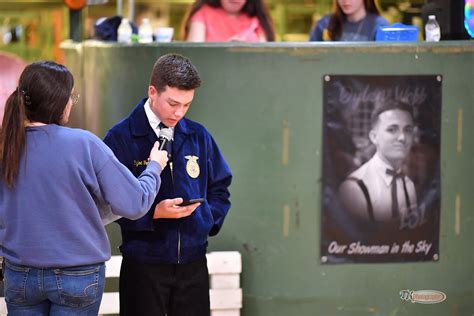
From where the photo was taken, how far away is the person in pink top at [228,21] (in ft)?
22.1

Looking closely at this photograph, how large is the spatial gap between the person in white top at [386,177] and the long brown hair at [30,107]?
2.78m

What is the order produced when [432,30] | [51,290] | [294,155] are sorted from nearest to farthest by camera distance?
[51,290]
[294,155]
[432,30]

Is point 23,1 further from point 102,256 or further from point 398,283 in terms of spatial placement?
point 102,256

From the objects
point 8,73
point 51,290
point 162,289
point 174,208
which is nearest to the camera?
point 51,290

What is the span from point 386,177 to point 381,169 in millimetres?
67

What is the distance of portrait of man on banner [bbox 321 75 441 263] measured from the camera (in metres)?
6.07

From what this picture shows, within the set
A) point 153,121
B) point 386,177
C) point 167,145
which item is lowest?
point 386,177

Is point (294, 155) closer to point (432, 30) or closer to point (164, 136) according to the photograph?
point (432, 30)

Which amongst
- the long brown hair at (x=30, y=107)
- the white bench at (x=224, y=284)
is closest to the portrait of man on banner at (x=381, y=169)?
the white bench at (x=224, y=284)

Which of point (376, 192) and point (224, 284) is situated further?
point (376, 192)

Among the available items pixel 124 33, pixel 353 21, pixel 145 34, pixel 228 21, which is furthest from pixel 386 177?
pixel 124 33

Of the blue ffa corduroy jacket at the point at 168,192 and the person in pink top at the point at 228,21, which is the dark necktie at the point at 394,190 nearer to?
the person in pink top at the point at 228,21

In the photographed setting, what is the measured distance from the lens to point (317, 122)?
6070 mm

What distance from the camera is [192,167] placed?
4.54 meters
